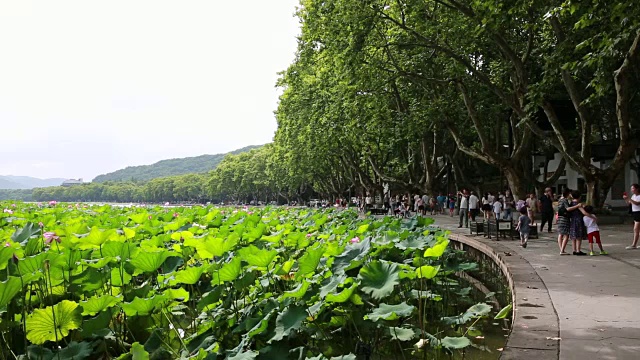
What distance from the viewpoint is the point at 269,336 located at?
4148 mm

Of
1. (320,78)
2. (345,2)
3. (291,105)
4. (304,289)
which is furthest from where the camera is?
(291,105)

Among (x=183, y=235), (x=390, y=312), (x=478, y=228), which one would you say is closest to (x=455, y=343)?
(x=390, y=312)

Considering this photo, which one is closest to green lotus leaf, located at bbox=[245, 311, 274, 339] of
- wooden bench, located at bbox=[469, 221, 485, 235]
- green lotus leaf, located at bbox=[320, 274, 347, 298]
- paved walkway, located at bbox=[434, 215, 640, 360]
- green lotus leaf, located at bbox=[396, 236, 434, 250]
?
green lotus leaf, located at bbox=[320, 274, 347, 298]

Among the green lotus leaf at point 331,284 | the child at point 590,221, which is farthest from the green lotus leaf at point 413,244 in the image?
the child at point 590,221

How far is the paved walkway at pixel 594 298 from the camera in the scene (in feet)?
14.7

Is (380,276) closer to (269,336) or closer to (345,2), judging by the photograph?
(269,336)

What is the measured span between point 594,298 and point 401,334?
11.5ft

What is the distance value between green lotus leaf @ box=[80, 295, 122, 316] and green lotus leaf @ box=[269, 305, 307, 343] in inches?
49.5

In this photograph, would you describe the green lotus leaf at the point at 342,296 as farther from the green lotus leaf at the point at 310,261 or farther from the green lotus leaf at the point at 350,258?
the green lotus leaf at the point at 350,258

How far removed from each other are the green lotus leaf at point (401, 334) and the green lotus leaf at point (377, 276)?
0.32 meters

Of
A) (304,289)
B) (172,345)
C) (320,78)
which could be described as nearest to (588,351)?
(304,289)

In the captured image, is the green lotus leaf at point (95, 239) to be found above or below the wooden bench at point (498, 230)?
above

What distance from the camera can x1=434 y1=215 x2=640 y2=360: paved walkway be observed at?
4.48 m

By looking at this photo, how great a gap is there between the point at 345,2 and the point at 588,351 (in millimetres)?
12889
